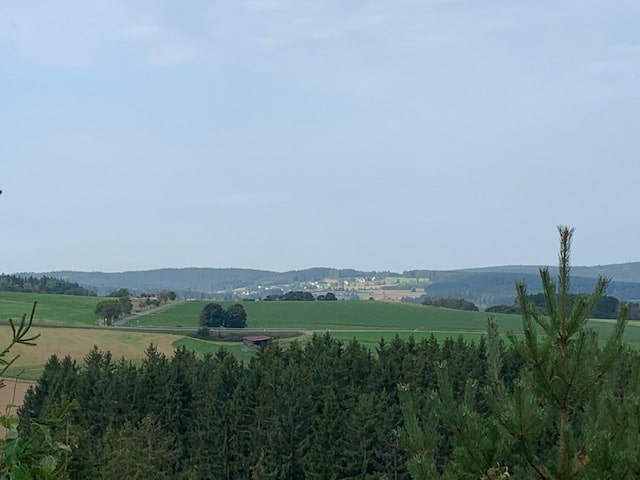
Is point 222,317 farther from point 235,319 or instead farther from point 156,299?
point 156,299

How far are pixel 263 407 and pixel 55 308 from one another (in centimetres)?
6465

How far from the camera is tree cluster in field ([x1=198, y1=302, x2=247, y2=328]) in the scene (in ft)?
289

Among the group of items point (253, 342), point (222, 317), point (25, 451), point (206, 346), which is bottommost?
point (206, 346)

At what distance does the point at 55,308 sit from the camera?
325ft

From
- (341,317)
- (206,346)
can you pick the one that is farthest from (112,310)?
(341,317)

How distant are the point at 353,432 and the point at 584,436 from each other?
28835 millimetres

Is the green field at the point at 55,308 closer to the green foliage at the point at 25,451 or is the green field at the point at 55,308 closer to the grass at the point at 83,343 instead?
the grass at the point at 83,343

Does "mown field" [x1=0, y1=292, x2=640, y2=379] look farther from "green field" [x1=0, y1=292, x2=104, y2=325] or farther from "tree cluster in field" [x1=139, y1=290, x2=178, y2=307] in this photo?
"tree cluster in field" [x1=139, y1=290, x2=178, y2=307]

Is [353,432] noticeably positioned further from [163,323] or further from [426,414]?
[163,323]

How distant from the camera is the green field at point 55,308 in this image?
8950 centimetres

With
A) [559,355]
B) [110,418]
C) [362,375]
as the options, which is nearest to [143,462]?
[110,418]

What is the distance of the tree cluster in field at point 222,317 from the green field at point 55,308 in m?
12.9

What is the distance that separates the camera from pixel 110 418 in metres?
42.2

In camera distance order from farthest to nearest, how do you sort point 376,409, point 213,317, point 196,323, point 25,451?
point 196,323 < point 213,317 < point 376,409 < point 25,451
